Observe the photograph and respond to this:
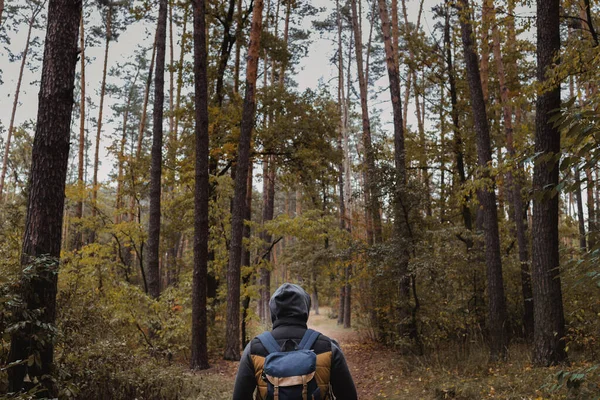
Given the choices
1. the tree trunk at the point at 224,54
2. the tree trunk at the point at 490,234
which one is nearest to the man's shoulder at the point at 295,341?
the tree trunk at the point at 490,234

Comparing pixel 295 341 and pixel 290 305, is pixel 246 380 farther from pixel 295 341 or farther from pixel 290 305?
pixel 290 305

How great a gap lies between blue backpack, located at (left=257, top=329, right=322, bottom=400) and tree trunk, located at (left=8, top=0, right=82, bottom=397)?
3135mm

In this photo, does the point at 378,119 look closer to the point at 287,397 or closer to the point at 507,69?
the point at 507,69

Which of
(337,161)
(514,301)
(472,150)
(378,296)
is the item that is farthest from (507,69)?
(378,296)

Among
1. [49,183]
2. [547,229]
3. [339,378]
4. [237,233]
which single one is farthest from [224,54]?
[339,378]

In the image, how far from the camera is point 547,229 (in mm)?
7184

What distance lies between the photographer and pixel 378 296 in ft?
42.0

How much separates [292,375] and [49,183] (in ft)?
12.8

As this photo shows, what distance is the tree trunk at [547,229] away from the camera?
6.99m

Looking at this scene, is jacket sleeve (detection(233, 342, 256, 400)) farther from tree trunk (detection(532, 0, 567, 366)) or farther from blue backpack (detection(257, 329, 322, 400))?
tree trunk (detection(532, 0, 567, 366))

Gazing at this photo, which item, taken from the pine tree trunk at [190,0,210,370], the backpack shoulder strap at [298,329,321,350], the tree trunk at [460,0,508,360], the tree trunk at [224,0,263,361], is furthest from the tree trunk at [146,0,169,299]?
Answer: the backpack shoulder strap at [298,329,321,350]

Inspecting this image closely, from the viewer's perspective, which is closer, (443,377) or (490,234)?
(443,377)

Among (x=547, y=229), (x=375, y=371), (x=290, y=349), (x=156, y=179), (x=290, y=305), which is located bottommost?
(x=375, y=371)

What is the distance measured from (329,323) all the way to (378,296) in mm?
14417
